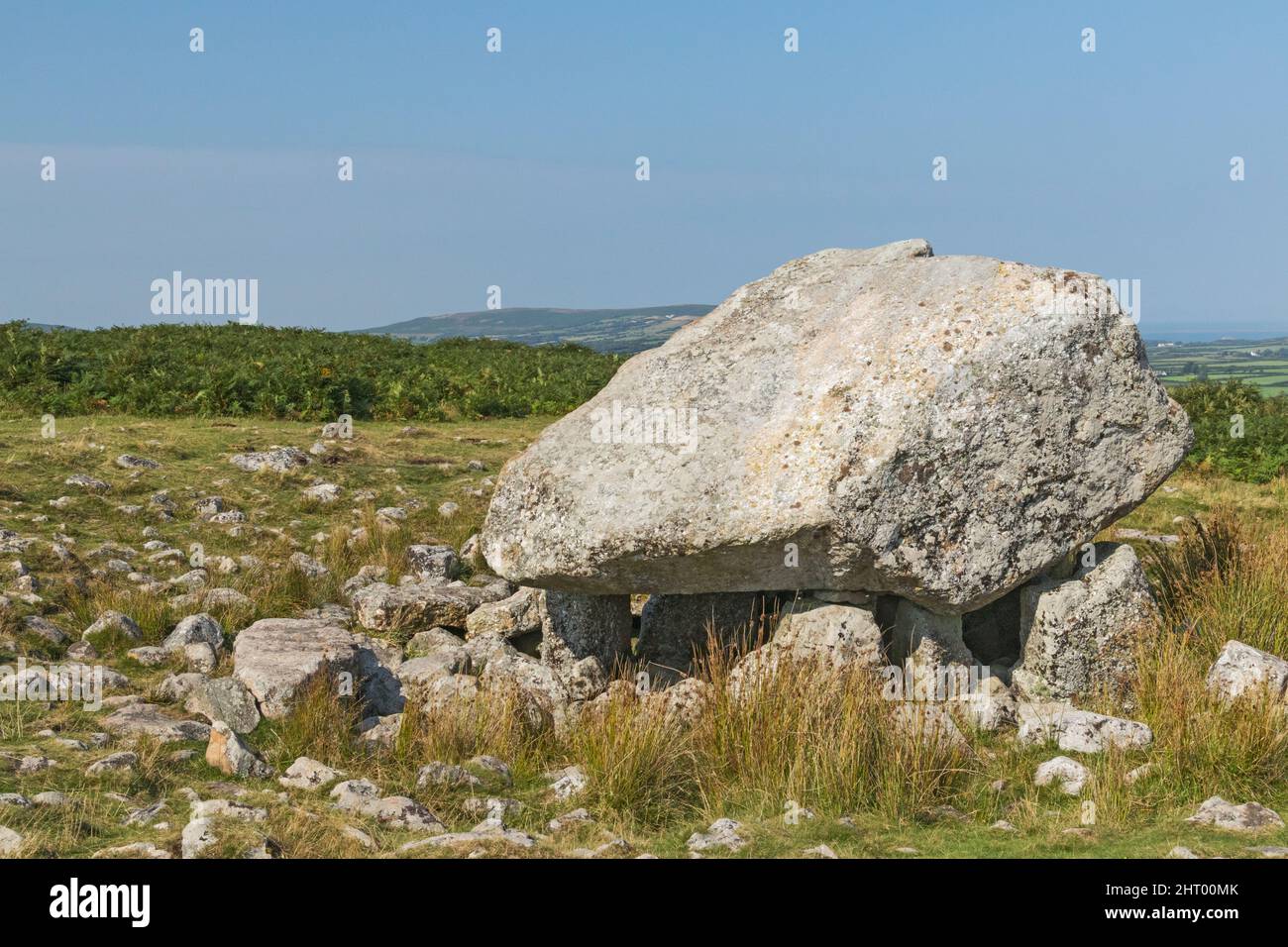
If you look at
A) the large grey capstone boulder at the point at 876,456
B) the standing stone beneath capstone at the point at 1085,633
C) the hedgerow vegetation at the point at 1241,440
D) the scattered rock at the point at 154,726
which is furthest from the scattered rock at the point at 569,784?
the hedgerow vegetation at the point at 1241,440

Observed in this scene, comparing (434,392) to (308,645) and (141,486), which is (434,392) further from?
(308,645)

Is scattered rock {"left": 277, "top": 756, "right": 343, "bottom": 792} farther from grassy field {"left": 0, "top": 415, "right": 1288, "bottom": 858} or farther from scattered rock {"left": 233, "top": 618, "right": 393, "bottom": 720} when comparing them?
scattered rock {"left": 233, "top": 618, "right": 393, "bottom": 720}

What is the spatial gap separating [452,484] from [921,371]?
344 inches

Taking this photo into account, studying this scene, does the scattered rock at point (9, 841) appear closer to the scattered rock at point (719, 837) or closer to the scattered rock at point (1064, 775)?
the scattered rock at point (719, 837)

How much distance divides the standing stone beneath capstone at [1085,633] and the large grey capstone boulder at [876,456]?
43cm

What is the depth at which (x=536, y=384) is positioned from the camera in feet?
85.6

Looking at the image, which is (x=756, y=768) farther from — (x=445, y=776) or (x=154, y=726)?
(x=154, y=726)

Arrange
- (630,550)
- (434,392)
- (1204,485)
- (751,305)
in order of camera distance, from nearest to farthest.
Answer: (630,550)
(751,305)
(1204,485)
(434,392)

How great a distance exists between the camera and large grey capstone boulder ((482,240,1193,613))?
823 centimetres

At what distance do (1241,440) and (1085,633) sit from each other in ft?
41.8

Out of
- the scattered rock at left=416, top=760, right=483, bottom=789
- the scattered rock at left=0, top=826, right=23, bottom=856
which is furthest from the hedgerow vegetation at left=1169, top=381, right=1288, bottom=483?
the scattered rock at left=0, top=826, right=23, bottom=856

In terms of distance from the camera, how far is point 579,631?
9703mm

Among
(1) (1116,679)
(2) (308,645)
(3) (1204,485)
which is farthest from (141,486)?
(3) (1204,485)

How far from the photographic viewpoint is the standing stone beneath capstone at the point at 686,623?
974cm
